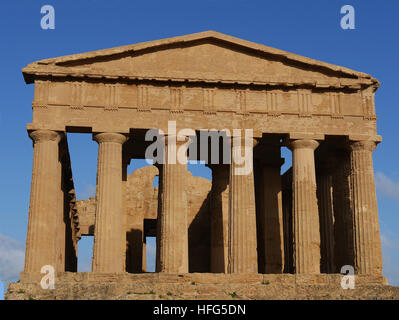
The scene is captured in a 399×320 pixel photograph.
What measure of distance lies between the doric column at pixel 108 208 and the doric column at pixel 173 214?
1936mm

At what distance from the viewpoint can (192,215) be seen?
4381 cm

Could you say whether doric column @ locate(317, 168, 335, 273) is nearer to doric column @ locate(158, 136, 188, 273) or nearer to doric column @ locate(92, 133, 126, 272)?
doric column @ locate(158, 136, 188, 273)

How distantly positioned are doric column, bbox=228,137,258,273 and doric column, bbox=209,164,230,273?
525 cm

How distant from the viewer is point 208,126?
109ft

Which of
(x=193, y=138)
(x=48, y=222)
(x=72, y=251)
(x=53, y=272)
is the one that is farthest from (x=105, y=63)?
(x=72, y=251)

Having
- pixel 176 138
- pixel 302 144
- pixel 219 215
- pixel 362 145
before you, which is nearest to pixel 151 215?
pixel 219 215

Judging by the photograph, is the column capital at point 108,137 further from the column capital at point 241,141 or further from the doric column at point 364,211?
the doric column at point 364,211

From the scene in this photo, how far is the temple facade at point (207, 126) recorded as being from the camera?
31.8 m

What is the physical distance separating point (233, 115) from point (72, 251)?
17.0 metres

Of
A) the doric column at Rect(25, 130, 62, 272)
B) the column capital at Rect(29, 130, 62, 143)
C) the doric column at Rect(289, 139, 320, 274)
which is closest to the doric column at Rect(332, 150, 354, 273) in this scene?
the doric column at Rect(289, 139, 320, 274)

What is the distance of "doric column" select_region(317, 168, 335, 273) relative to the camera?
37.3 meters

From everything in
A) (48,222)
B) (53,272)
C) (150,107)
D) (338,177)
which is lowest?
(53,272)

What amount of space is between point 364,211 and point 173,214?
346 inches

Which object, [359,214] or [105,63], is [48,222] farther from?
[359,214]
